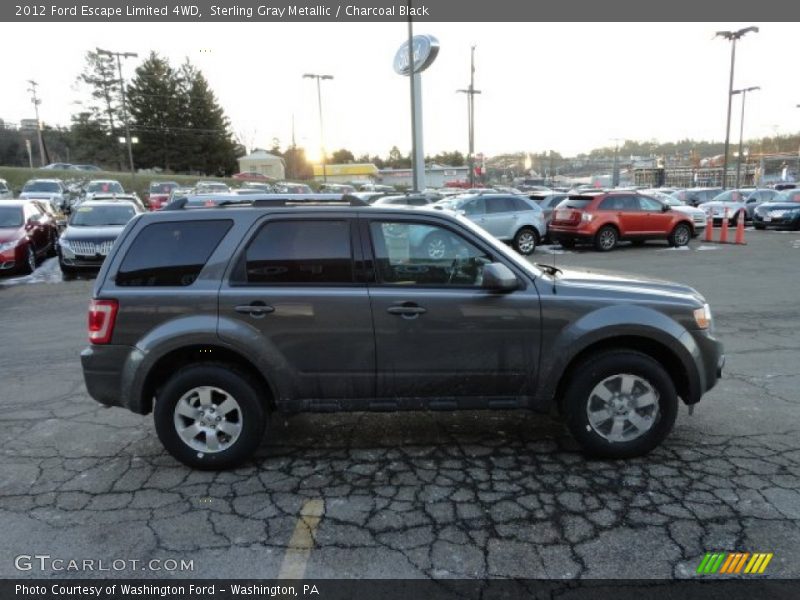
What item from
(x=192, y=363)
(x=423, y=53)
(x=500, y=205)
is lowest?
(x=192, y=363)

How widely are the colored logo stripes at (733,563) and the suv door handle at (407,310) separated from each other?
2.02 metres

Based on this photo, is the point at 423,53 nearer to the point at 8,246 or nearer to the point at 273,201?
the point at 8,246

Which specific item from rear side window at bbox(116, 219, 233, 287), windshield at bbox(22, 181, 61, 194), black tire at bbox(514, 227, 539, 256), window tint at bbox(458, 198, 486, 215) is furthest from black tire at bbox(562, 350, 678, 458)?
windshield at bbox(22, 181, 61, 194)

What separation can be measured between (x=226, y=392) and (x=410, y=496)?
A: 4.41 ft

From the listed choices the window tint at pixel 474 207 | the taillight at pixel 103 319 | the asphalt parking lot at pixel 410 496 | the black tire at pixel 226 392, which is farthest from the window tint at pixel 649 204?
the taillight at pixel 103 319

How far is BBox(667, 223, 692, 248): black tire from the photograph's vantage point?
17.3 metres

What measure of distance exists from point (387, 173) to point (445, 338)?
86.6m

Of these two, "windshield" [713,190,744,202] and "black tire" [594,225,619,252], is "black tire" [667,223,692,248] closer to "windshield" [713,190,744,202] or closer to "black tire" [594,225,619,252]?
"black tire" [594,225,619,252]

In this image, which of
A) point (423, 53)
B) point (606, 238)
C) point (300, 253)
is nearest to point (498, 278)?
point (300, 253)

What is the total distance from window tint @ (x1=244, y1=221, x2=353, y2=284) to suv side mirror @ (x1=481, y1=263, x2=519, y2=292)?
0.89 m

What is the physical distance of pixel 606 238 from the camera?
54.5 feet

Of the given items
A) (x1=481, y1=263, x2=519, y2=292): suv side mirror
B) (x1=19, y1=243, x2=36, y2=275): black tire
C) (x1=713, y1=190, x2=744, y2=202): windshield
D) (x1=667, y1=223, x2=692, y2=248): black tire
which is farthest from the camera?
(x1=713, y1=190, x2=744, y2=202): windshield

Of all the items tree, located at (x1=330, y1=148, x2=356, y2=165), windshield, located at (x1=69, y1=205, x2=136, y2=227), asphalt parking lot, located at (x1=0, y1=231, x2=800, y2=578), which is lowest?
asphalt parking lot, located at (x1=0, y1=231, x2=800, y2=578)

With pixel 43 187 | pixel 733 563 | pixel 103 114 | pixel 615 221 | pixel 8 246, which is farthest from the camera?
pixel 103 114
